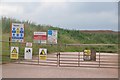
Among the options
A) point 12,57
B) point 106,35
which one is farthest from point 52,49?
point 106,35

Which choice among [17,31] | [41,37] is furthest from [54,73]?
[41,37]

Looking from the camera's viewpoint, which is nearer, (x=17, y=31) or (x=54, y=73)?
(x=54, y=73)

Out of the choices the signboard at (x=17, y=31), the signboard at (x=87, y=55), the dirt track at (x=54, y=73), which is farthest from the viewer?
the signboard at (x=87, y=55)

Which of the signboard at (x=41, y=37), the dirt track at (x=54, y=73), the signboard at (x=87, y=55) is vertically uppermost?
the signboard at (x=41, y=37)

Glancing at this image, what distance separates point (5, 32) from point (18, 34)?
1844 centimetres

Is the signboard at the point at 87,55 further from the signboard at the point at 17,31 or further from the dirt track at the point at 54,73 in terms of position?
the dirt track at the point at 54,73

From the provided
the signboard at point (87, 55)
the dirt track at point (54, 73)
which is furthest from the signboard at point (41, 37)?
the dirt track at point (54, 73)

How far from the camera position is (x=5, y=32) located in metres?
39.7

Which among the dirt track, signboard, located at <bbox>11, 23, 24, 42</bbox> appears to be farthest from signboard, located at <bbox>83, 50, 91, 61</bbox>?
the dirt track

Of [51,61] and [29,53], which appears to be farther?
[51,61]

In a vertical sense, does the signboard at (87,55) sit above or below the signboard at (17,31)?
below

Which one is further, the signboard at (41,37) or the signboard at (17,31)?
the signboard at (41,37)

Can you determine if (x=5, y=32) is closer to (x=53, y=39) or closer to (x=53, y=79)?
(x=53, y=39)

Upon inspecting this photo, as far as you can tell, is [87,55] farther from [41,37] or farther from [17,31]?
[17,31]
